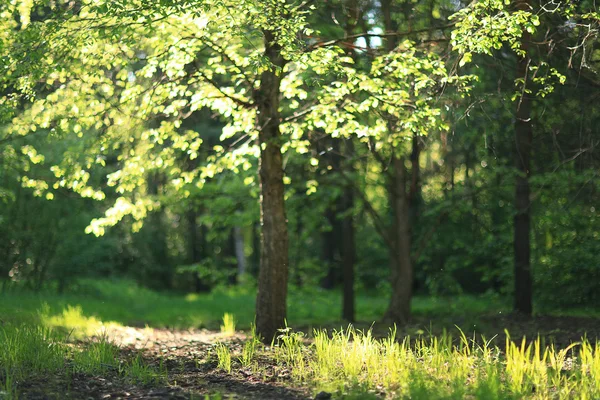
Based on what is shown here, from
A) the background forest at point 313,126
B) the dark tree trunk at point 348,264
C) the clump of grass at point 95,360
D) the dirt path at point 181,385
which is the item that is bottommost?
the dirt path at point 181,385

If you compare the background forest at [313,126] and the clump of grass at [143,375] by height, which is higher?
the background forest at [313,126]

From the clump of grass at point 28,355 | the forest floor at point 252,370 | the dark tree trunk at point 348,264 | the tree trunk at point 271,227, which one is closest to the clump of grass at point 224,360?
the forest floor at point 252,370

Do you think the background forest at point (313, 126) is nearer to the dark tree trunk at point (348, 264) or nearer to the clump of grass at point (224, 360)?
the dark tree trunk at point (348, 264)

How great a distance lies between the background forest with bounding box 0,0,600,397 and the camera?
859cm


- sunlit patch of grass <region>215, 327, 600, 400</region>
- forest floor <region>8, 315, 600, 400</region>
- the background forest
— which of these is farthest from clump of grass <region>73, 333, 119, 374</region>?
the background forest

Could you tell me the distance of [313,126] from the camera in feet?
38.8

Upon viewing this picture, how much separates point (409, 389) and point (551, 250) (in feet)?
31.6

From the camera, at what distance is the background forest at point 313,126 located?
859 centimetres

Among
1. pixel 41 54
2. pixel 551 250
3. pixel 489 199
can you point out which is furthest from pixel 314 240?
pixel 41 54

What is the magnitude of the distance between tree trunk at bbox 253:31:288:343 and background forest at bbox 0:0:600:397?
0.02 meters

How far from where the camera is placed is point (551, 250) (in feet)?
48.0

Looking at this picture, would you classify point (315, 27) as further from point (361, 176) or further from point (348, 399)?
point (348, 399)

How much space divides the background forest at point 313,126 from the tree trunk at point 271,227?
2 cm

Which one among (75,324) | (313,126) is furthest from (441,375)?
(75,324)
